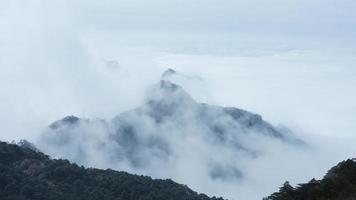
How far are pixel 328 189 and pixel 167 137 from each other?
118m

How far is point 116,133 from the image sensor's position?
126 metres

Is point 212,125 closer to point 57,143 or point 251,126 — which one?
point 251,126

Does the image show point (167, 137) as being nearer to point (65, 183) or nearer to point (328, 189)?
point (65, 183)

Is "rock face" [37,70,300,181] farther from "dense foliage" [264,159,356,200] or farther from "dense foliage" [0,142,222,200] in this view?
"dense foliage" [264,159,356,200]

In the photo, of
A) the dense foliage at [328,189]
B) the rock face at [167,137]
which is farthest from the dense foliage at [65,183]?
the rock face at [167,137]

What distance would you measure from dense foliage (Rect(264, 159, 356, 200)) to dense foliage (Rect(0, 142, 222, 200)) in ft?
88.3

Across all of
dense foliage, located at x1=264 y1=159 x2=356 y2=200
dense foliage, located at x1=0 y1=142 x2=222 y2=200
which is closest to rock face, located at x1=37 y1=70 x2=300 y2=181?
dense foliage, located at x1=0 y1=142 x2=222 y2=200

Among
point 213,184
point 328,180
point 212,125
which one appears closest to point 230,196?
point 213,184

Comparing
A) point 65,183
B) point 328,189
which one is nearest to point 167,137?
point 65,183

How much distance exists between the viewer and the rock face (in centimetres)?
12244

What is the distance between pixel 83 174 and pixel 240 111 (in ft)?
352

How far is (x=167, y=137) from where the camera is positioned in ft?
465

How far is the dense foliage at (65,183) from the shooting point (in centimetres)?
4991

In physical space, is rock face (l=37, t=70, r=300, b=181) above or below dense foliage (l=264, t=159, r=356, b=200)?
above
